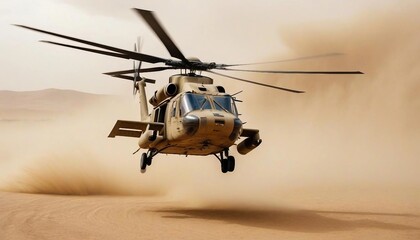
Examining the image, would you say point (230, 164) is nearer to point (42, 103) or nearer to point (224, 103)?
point (224, 103)

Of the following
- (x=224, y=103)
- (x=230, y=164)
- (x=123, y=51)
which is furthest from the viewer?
(x=230, y=164)

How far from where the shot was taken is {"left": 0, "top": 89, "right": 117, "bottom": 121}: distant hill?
7825 cm

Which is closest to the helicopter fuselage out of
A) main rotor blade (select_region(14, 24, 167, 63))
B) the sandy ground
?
main rotor blade (select_region(14, 24, 167, 63))

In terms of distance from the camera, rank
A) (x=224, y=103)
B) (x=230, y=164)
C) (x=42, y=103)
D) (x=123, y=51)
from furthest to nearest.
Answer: (x=42, y=103) → (x=230, y=164) → (x=224, y=103) → (x=123, y=51)

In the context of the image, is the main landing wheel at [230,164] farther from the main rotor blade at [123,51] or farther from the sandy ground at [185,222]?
the main rotor blade at [123,51]

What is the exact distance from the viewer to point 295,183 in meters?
21.6

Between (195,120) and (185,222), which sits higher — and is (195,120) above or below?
above

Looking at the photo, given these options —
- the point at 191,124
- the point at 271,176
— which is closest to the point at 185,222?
the point at 191,124

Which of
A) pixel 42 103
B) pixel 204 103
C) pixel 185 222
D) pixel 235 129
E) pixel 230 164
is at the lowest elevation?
pixel 185 222

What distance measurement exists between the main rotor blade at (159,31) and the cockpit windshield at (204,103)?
1.02 m

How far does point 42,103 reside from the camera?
91.3 metres

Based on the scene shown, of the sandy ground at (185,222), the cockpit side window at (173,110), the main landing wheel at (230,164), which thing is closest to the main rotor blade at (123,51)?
the cockpit side window at (173,110)

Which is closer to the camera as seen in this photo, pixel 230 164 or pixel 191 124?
pixel 191 124

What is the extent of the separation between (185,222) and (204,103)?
2630mm
